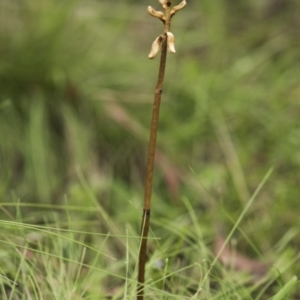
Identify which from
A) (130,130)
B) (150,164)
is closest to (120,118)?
(130,130)

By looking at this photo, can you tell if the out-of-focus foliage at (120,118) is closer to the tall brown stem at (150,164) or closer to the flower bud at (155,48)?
the tall brown stem at (150,164)

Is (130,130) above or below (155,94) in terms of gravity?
below

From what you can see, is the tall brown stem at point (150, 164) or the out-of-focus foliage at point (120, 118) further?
the out-of-focus foliage at point (120, 118)

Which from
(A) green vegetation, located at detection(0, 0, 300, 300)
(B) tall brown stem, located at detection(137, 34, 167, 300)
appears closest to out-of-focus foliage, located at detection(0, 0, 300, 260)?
(A) green vegetation, located at detection(0, 0, 300, 300)

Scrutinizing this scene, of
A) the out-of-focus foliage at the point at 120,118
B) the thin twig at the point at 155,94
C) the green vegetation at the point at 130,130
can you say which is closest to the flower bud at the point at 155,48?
the thin twig at the point at 155,94

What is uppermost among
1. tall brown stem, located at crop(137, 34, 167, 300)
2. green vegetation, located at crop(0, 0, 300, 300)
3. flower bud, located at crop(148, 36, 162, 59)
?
flower bud, located at crop(148, 36, 162, 59)

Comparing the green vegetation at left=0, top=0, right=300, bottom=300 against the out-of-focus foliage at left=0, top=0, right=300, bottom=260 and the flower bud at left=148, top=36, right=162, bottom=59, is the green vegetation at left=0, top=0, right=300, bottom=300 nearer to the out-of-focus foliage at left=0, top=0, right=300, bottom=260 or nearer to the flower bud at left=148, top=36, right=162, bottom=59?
the out-of-focus foliage at left=0, top=0, right=300, bottom=260

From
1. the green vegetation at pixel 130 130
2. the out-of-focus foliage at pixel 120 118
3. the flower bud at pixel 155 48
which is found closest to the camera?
the flower bud at pixel 155 48

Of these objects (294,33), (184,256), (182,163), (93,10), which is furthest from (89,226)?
(294,33)

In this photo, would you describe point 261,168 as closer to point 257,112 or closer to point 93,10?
point 257,112

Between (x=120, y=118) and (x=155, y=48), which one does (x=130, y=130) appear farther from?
(x=155, y=48)

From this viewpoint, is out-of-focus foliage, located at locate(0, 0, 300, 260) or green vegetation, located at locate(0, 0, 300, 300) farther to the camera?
out-of-focus foliage, located at locate(0, 0, 300, 260)
